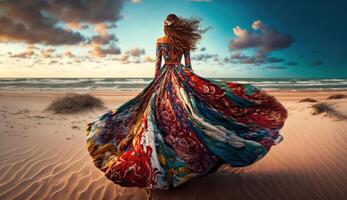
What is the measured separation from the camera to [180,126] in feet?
12.0

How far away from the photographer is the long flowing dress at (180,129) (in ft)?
11.1

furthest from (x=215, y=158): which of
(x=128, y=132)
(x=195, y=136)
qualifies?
(x=128, y=132)

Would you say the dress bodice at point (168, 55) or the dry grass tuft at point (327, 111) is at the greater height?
the dress bodice at point (168, 55)

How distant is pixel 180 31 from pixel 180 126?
4.77ft

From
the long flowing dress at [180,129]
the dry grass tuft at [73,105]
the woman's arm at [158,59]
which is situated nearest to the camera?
the long flowing dress at [180,129]

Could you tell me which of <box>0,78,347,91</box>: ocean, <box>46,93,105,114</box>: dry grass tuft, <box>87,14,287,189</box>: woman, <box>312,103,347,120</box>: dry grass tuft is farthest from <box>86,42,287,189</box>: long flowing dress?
<box>0,78,347,91</box>: ocean

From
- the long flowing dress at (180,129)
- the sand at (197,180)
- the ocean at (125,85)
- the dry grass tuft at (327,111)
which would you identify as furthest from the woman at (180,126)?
the ocean at (125,85)

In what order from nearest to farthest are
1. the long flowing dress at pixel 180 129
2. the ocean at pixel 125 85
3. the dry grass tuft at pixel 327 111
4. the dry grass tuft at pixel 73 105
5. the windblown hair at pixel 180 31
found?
the long flowing dress at pixel 180 129, the windblown hair at pixel 180 31, the dry grass tuft at pixel 327 111, the dry grass tuft at pixel 73 105, the ocean at pixel 125 85

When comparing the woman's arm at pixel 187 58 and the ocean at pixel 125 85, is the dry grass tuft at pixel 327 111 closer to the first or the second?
the woman's arm at pixel 187 58

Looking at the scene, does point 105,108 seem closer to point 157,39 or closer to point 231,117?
point 157,39

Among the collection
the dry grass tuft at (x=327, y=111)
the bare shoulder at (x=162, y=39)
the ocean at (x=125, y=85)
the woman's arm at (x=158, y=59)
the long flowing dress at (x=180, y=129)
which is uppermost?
the bare shoulder at (x=162, y=39)

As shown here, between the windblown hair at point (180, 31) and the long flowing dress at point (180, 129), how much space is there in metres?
0.12

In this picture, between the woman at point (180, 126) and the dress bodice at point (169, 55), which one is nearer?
the woman at point (180, 126)

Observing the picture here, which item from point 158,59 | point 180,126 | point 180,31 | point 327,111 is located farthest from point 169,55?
point 327,111
